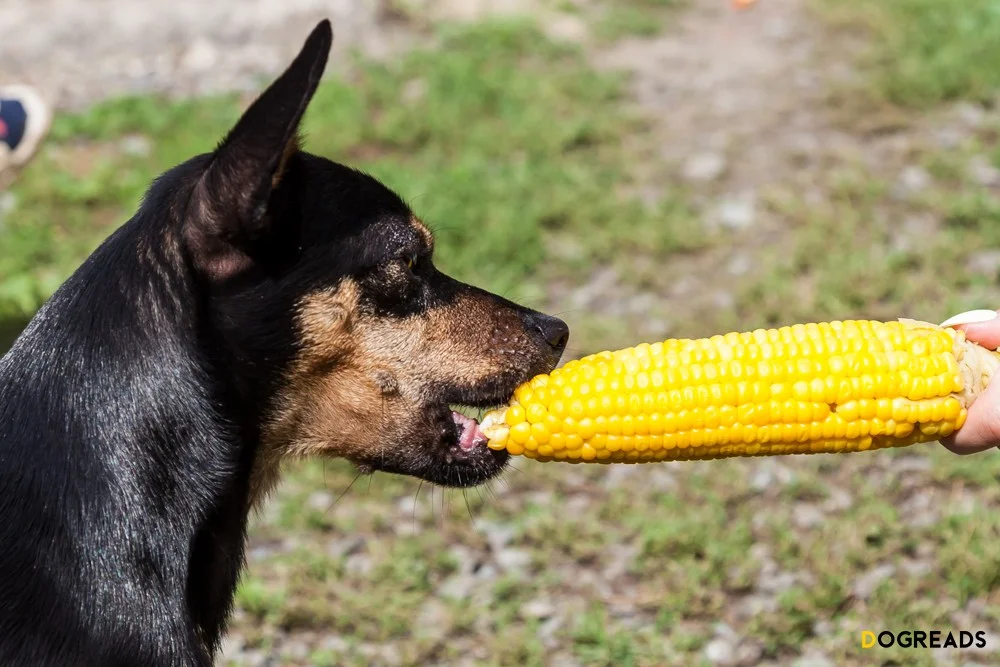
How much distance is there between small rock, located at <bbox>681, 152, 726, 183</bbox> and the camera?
733cm

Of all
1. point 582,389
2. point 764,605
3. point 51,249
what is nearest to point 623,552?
point 764,605

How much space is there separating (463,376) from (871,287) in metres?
3.36

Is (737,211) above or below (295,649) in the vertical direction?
below

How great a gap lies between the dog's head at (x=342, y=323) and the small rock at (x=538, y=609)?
1142 millimetres

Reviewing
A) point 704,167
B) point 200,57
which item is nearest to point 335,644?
point 704,167

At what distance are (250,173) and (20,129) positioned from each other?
4623 millimetres

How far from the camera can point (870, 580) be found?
4.38m

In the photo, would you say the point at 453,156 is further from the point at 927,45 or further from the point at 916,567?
the point at 916,567

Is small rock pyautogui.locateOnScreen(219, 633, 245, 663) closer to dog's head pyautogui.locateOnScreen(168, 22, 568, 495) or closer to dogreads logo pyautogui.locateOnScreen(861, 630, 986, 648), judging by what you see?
dog's head pyautogui.locateOnScreen(168, 22, 568, 495)

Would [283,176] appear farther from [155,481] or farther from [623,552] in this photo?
[623,552]

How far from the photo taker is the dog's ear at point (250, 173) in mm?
2742

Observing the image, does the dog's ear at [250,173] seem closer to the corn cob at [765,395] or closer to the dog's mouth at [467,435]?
the dog's mouth at [467,435]

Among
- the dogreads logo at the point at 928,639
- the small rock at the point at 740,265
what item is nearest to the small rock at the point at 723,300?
the small rock at the point at 740,265

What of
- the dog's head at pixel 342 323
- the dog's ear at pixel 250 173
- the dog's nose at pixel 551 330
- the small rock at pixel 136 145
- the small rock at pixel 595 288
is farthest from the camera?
the small rock at pixel 136 145
